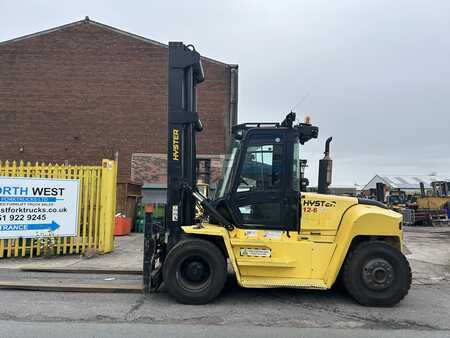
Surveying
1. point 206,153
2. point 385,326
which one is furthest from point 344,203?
point 206,153

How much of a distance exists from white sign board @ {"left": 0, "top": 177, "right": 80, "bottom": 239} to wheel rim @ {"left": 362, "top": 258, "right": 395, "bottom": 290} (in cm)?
755

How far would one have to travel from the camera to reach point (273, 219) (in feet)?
23.1

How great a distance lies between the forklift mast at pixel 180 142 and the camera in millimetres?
7504

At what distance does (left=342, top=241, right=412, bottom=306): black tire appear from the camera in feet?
22.3

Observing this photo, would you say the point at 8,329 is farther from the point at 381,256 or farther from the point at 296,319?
the point at 381,256

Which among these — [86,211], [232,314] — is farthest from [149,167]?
[232,314]

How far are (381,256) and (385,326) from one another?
131cm

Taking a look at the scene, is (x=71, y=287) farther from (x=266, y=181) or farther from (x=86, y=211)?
(x=86, y=211)

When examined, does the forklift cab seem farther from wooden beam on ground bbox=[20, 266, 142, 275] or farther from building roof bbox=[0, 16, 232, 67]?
building roof bbox=[0, 16, 232, 67]

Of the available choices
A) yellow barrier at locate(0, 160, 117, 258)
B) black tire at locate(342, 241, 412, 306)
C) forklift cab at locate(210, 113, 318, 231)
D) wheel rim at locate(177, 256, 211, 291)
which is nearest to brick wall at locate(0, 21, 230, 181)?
yellow barrier at locate(0, 160, 117, 258)

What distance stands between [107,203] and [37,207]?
1726 mm

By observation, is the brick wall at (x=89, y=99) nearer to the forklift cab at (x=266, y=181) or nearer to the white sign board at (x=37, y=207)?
the white sign board at (x=37, y=207)

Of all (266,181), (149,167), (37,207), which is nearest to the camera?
(266,181)

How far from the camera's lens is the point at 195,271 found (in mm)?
6797
